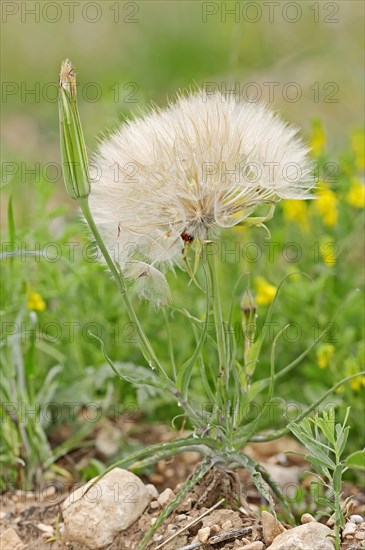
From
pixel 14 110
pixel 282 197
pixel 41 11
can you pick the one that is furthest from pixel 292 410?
pixel 41 11

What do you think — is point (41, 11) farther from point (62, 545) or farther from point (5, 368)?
point (62, 545)

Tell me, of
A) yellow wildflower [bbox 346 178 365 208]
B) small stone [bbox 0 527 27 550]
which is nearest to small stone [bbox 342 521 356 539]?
small stone [bbox 0 527 27 550]

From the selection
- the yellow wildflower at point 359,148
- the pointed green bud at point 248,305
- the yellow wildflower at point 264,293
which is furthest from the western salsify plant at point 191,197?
the yellow wildflower at point 359,148

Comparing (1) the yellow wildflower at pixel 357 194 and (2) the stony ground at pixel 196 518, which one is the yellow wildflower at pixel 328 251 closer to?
(1) the yellow wildflower at pixel 357 194

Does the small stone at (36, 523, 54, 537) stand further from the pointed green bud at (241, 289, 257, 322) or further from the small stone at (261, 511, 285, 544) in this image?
the pointed green bud at (241, 289, 257, 322)

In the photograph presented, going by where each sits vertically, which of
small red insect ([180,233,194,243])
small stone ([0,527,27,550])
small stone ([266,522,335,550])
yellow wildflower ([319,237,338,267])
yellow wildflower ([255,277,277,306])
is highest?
small red insect ([180,233,194,243])

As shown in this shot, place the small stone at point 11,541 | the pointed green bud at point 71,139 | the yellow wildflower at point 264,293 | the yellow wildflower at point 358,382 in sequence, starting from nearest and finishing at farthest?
the pointed green bud at point 71,139
the small stone at point 11,541
the yellow wildflower at point 358,382
the yellow wildflower at point 264,293
